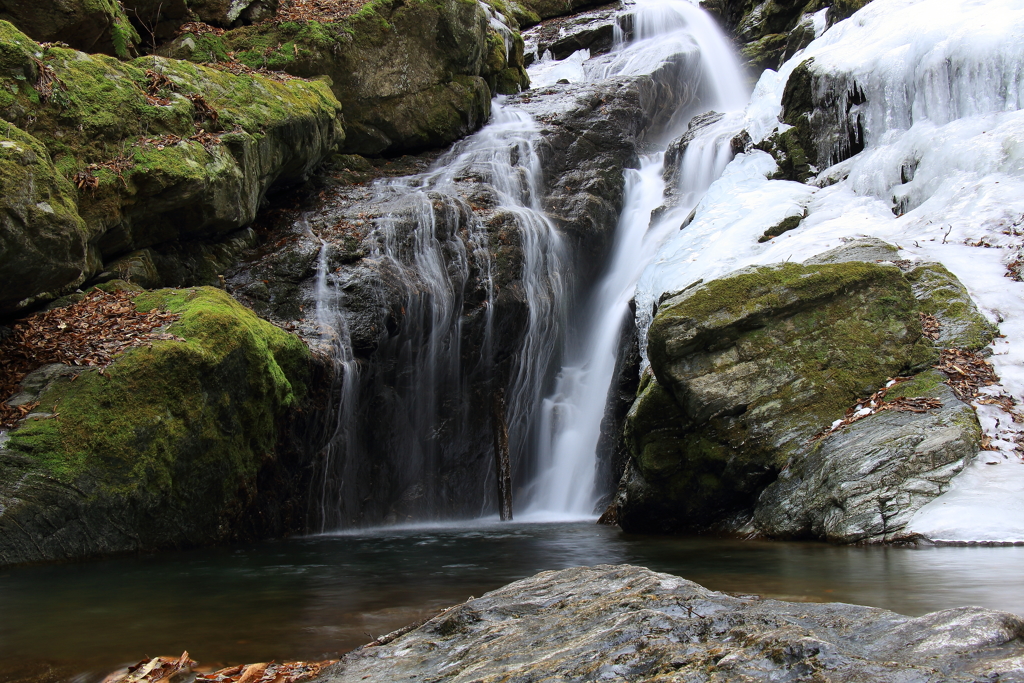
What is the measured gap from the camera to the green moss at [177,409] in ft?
22.3

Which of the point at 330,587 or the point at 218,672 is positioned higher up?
the point at 218,672

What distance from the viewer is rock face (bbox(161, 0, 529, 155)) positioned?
13320mm

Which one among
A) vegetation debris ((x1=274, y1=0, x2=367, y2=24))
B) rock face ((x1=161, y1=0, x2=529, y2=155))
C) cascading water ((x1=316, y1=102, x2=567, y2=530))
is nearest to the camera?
cascading water ((x1=316, y1=102, x2=567, y2=530))

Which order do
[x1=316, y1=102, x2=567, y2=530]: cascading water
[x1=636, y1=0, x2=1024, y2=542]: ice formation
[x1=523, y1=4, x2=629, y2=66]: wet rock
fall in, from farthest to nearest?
[x1=523, y1=4, x2=629, y2=66]: wet rock → [x1=316, y1=102, x2=567, y2=530]: cascading water → [x1=636, y1=0, x2=1024, y2=542]: ice formation

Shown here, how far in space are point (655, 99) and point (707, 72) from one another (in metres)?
2.86

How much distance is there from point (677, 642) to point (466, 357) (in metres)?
9.22

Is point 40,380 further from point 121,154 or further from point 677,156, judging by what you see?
point 677,156

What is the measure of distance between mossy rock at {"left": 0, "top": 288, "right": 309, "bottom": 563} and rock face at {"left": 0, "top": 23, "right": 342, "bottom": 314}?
1.16 metres

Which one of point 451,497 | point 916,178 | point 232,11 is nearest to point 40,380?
point 451,497

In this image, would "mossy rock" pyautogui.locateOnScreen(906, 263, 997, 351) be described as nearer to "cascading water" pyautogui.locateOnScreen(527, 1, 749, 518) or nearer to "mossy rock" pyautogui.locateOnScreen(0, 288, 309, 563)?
"cascading water" pyautogui.locateOnScreen(527, 1, 749, 518)

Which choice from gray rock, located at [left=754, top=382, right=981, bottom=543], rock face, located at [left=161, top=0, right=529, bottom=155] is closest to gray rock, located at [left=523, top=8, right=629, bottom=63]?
rock face, located at [left=161, top=0, right=529, bottom=155]

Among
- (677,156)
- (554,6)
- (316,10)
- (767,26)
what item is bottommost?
(677,156)

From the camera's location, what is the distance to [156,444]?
7.27m

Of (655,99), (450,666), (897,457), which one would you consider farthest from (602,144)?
(450,666)
